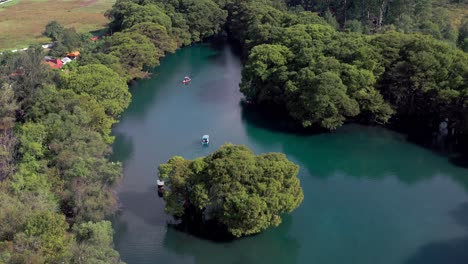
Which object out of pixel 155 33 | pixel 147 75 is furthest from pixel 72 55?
pixel 147 75

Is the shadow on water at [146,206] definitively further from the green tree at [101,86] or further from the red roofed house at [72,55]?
the red roofed house at [72,55]

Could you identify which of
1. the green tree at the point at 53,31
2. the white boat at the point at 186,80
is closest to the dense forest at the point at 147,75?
the green tree at the point at 53,31

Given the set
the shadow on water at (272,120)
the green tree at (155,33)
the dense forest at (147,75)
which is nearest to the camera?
the dense forest at (147,75)

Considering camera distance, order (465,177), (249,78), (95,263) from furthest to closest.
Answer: (249,78) < (465,177) < (95,263)

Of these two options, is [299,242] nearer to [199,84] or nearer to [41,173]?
[41,173]

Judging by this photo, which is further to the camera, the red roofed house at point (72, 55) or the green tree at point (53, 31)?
the green tree at point (53, 31)

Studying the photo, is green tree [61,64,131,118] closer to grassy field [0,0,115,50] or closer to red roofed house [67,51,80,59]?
red roofed house [67,51,80,59]

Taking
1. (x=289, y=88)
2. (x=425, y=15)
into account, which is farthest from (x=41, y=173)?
(x=425, y=15)
